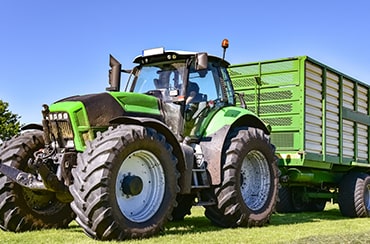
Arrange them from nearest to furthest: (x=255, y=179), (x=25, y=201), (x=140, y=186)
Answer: (x=140, y=186), (x=25, y=201), (x=255, y=179)

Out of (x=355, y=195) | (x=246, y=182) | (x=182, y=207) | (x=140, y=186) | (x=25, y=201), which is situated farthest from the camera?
(x=355, y=195)

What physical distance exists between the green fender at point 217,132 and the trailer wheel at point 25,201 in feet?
7.21

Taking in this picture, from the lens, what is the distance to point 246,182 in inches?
354

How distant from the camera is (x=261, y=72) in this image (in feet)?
36.9

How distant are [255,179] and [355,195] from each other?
136 inches

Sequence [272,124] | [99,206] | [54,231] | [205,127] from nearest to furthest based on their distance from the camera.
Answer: [99,206]
[54,231]
[205,127]
[272,124]

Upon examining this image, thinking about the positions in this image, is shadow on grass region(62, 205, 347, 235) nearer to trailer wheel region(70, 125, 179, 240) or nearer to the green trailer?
trailer wheel region(70, 125, 179, 240)

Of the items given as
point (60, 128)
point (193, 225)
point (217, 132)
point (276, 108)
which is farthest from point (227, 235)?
point (276, 108)

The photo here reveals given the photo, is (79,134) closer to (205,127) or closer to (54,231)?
(54,231)

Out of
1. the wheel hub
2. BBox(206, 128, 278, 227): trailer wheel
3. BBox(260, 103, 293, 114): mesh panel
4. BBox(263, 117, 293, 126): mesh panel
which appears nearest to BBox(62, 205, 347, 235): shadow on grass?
BBox(206, 128, 278, 227): trailer wheel

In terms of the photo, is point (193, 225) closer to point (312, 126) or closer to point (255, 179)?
point (255, 179)

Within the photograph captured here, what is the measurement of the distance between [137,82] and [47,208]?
2.38 m

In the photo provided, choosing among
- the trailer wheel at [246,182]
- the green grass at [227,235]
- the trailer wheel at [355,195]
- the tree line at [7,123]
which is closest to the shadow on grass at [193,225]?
the green grass at [227,235]

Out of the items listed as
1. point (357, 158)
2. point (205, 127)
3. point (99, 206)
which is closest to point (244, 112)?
point (205, 127)
